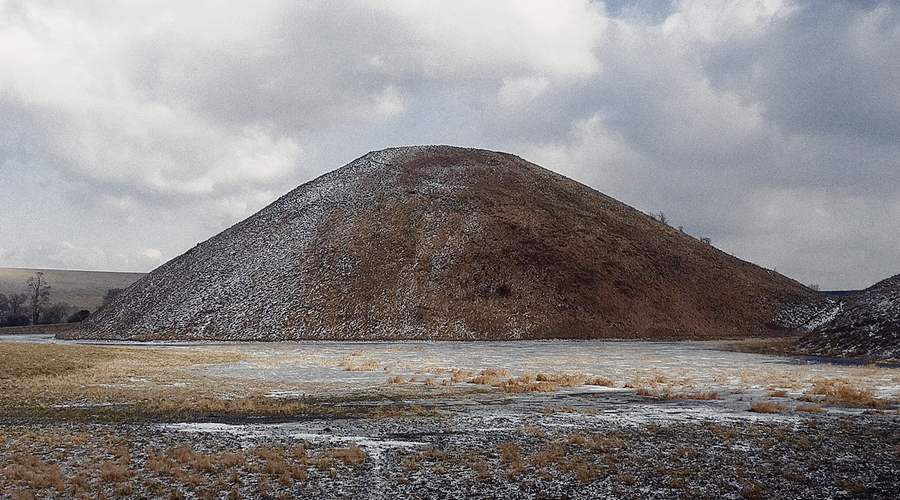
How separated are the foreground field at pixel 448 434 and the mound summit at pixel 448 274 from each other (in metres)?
41.1

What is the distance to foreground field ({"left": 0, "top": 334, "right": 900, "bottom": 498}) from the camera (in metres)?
11.4

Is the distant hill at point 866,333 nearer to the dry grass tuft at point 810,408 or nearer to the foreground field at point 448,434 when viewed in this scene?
the foreground field at point 448,434

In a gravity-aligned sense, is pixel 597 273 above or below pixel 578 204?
below

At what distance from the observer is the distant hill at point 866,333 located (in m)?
40.2

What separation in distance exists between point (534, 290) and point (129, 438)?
2432 inches

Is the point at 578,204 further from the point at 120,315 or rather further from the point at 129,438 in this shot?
the point at 129,438

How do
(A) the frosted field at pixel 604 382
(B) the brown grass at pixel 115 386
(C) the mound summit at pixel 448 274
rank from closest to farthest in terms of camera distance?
(A) the frosted field at pixel 604 382 < (B) the brown grass at pixel 115 386 < (C) the mound summit at pixel 448 274

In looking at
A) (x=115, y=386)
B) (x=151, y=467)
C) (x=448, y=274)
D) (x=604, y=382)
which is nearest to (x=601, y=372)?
(x=604, y=382)

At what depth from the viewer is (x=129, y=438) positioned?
49.6 feet

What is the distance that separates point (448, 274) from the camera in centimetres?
7681

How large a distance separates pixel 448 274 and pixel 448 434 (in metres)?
61.2

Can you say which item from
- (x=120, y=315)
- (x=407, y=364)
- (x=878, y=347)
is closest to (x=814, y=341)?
(x=878, y=347)

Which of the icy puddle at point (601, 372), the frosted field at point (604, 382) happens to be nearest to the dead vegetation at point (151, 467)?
the frosted field at point (604, 382)

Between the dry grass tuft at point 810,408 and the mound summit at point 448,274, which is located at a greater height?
the mound summit at point 448,274
